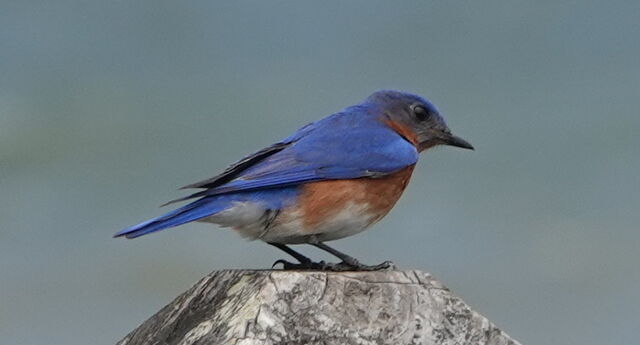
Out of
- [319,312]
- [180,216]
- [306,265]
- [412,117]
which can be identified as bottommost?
[319,312]

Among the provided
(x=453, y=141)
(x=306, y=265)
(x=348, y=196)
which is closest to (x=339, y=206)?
(x=348, y=196)

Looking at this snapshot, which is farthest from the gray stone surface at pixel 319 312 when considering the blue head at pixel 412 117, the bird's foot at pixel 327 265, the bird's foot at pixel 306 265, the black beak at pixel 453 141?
the black beak at pixel 453 141

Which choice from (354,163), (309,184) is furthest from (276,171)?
(354,163)

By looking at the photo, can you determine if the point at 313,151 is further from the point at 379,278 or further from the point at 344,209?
the point at 379,278

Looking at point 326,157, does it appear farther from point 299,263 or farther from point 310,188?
point 299,263

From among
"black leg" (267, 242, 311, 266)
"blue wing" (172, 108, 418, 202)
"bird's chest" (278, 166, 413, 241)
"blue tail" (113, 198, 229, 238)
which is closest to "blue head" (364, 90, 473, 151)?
"blue wing" (172, 108, 418, 202)

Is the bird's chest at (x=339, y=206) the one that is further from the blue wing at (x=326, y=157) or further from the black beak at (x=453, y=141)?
the black beak at (x=453, y=141)
